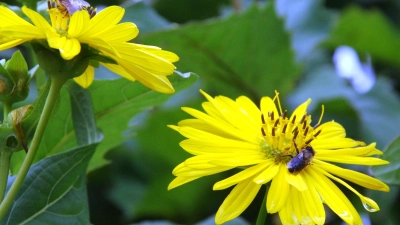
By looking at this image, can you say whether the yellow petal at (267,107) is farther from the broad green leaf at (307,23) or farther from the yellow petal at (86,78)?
the broad green leaf at (307,23)

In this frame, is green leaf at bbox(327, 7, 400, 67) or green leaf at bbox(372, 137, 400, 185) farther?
green leaf at bbox(327, 7, 400, 67)

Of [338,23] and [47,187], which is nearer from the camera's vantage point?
[47,187]

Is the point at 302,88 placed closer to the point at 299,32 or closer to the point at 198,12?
the point at 299,32

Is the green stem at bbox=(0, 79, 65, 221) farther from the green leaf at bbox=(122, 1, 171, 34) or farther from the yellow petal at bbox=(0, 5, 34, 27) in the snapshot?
the green leaf at bbox=(122, 1, 171, 34)

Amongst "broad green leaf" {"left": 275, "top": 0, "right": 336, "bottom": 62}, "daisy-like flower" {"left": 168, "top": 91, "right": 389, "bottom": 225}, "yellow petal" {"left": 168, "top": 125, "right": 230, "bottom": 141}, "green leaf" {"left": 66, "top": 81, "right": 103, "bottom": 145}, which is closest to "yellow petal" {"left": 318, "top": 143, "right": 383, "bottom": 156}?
"daisy-like flower" {"left": 168, "top": 91, "right": 389, "bottom": 225}

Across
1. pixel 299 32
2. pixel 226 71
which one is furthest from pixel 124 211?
pixel 299 32

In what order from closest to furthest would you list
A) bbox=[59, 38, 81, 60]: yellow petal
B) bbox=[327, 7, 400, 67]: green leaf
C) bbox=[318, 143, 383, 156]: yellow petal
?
bbox=[59, 38, 81, 60]: yellow petal < bbox=[318, 143, 383, 156]: yellow petal < bbox=[327, 7, 400, 67]: green leaf
